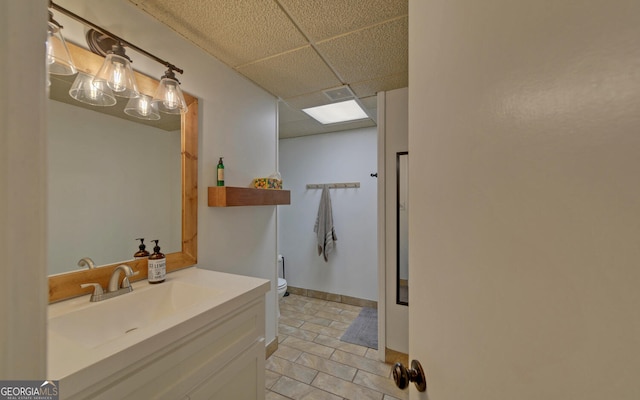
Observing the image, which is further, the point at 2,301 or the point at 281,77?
the point at 281,77

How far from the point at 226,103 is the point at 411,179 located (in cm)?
149

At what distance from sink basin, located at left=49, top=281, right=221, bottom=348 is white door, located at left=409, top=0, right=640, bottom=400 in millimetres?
965

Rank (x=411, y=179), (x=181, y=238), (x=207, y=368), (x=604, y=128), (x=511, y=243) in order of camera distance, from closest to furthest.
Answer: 1. (x=604, y=128)
2. (x=511, y=243)
3. (x=411, y=179)
4. (x=207, y=368)
5. (x=181, y=238)

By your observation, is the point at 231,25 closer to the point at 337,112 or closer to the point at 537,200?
the point at 337,112

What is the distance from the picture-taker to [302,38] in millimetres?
1411

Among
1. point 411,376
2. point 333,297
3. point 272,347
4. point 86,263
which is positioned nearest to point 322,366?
point 272,347

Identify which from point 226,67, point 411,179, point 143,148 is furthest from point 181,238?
point 411,179

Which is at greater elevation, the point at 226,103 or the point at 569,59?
the point at 226,103

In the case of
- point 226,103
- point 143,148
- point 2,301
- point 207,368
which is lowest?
point 207,368

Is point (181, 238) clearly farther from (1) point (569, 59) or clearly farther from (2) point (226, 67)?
(1) point (569, 59)

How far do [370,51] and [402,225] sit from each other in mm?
1286

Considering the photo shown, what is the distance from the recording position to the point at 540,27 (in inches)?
10.4

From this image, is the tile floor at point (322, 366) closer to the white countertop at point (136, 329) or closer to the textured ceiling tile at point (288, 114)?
the white countertop at point (136, 329)

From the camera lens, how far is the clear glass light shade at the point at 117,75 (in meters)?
1.03
